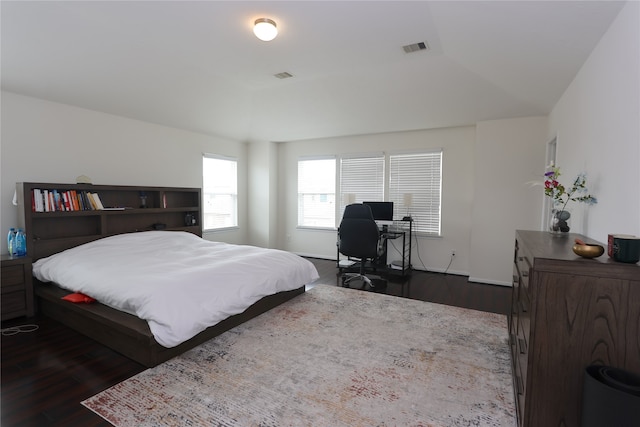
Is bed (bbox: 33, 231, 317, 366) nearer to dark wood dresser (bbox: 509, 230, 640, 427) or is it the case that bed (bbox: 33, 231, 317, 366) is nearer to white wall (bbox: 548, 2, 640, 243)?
dark wood dresser (bbox: 509, 230, 640, 427)

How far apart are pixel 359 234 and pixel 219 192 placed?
10.7ft

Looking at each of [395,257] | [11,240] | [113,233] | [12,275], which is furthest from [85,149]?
[395,257]

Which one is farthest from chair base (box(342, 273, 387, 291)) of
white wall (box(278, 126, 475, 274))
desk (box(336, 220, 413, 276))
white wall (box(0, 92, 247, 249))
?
white wall (box(0, 92, 247, 249))

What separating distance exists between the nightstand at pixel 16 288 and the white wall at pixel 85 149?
52 centimetres

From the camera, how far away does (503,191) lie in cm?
446

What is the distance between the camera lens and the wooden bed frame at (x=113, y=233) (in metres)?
2.39

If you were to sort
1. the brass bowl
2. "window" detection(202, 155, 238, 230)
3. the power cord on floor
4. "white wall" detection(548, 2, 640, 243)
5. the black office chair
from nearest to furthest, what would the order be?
the brass bowl → "white wall" detection(548, 2, 640, 243) → the power cord on floor → the black office chair → "window" detection(202, 155, 238, 230)

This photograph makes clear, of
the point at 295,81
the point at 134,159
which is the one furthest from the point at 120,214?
the point at 295,81

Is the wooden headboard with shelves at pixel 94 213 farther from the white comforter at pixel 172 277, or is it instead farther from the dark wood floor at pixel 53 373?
the dark wood floor at pixel 53 373

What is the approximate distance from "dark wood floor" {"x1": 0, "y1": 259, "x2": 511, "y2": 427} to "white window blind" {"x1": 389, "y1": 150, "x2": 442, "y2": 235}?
208cm

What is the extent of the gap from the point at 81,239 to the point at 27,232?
543 mm

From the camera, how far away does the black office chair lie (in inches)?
165

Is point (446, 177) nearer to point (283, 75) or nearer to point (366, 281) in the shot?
point (366, 281)

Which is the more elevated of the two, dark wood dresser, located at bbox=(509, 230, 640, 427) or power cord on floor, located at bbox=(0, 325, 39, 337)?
dark wood dresser, located at bbox=(509, 230, 640, 427)
